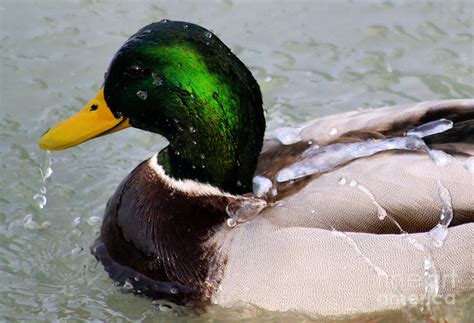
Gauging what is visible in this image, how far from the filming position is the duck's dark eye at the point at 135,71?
4.02m

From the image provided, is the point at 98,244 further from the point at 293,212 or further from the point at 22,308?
the point at 293,212

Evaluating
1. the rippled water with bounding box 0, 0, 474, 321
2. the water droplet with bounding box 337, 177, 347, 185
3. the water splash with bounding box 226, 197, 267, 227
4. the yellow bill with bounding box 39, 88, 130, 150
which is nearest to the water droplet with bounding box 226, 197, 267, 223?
the water splash with bounding box 226, 197, 267, 227

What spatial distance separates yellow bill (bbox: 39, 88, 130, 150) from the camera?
13.8 ft

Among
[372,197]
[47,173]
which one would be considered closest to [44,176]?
[47,173]

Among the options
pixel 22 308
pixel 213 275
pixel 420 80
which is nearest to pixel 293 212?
pixel 213 275

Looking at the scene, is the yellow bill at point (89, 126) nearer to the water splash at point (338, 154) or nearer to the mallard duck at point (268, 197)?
the mallard duck at point (268, 197)

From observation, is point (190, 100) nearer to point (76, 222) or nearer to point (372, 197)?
point (372, 197)

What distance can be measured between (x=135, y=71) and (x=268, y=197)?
796 mm

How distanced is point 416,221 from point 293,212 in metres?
0.52

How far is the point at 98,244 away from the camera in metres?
4.64

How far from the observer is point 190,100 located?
13.2 ft

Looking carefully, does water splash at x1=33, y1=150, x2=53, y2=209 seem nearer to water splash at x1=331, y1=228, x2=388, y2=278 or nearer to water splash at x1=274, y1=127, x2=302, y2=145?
water splash at x1=274, y1=127, x2=302, y2=145

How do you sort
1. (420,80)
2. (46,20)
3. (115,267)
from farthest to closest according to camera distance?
(46,20)
(420,80)
(115,267)

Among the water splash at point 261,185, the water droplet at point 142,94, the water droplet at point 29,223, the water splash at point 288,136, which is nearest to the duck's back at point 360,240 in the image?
the water splash at point 261,185
